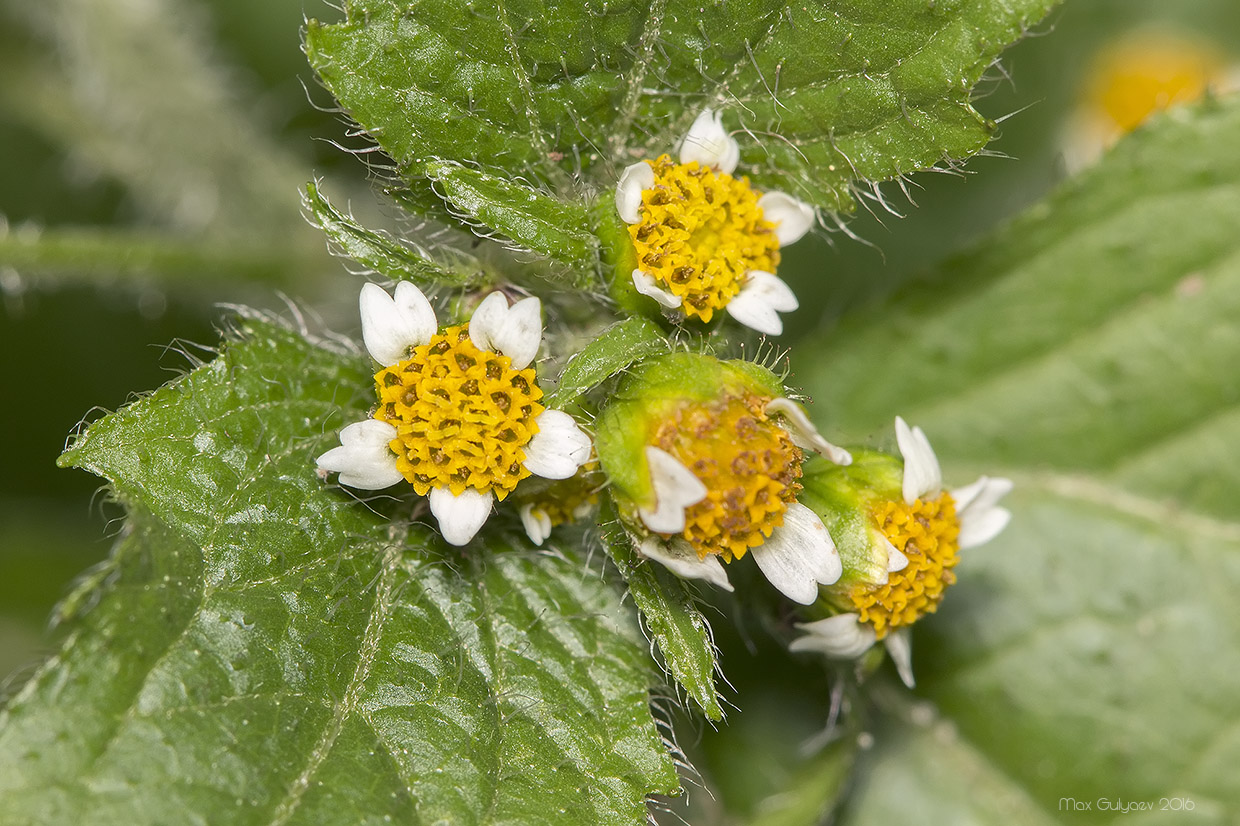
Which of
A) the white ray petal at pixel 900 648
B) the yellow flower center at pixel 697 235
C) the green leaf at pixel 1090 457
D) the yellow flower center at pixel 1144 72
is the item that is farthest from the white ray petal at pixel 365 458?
the yellow flower center at pixel 1144 72

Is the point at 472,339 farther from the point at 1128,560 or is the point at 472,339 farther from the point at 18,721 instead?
the point at 1128,560

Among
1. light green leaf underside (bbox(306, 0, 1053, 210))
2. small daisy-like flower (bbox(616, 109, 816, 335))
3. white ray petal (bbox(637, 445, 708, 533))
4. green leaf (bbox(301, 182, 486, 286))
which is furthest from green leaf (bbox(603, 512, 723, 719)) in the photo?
light green leaf underside (bbox(306, 0, 1053, 210))

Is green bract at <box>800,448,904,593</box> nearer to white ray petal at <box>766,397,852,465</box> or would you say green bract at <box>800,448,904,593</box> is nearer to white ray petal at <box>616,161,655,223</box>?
white ray petal at <box>766,397,852,465</box>

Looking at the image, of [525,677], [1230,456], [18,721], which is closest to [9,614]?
[18,721]

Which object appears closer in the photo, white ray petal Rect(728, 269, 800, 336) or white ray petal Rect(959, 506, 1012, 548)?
white ray petal Rect(728, 269, 800, 336)

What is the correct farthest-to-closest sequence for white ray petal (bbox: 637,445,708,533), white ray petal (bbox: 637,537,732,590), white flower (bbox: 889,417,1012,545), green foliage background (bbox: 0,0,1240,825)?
green foliage background (bbox: 0,0,1240,825) < white flower (bbox: 889,417,1012,545) < white ray petal (bbox: 637,537,732,590) < white ray petal (bbox: 637,445,708,533)

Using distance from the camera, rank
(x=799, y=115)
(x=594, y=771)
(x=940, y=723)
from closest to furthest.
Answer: (x=594, y=771) → (x=799, y=115) → (x=940, y=723)

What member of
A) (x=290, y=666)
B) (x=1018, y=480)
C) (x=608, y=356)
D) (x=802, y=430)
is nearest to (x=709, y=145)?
(x=608, y=356)

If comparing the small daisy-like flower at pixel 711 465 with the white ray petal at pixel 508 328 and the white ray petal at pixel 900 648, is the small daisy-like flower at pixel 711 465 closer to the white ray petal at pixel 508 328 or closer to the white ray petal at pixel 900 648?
the white ray petal at pixel 508 328
